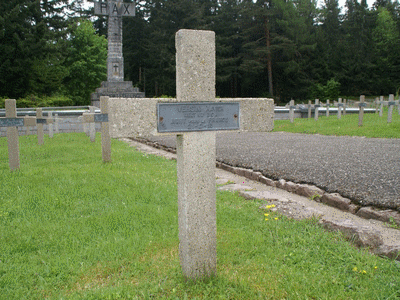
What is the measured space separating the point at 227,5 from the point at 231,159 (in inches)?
1635

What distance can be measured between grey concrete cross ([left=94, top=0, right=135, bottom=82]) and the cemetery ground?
21.0 meters

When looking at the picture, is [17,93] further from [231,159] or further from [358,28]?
[358,28]

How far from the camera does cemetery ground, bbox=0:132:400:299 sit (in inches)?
96.4

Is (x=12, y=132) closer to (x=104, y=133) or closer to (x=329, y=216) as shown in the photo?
(x=104, y=133)

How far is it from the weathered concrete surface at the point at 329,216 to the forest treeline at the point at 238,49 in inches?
1207

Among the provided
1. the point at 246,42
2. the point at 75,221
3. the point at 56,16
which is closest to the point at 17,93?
the point at 56,16

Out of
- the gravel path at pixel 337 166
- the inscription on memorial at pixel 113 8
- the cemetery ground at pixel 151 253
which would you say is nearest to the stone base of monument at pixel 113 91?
the inscription on memorial at pixel 113 8

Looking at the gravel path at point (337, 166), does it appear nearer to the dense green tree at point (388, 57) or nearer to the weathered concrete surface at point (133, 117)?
the weathered concrete surface at point (133, 117)

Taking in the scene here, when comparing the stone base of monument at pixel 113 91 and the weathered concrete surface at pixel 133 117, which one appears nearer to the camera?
the weathered concrete surface at pixel 133 117

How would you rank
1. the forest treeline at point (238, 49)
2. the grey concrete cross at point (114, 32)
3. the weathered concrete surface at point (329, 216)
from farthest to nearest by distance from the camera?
the forest treeline at point (238, 49)
the grey concrete cross at point (114, 32)
the weathered concrete surface at point (329, 216)

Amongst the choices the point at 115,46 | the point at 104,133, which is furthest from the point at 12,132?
the point at 115,46

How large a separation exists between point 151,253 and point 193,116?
4.09 feet

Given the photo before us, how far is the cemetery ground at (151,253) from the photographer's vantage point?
8.04ft

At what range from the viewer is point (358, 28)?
50344mm
